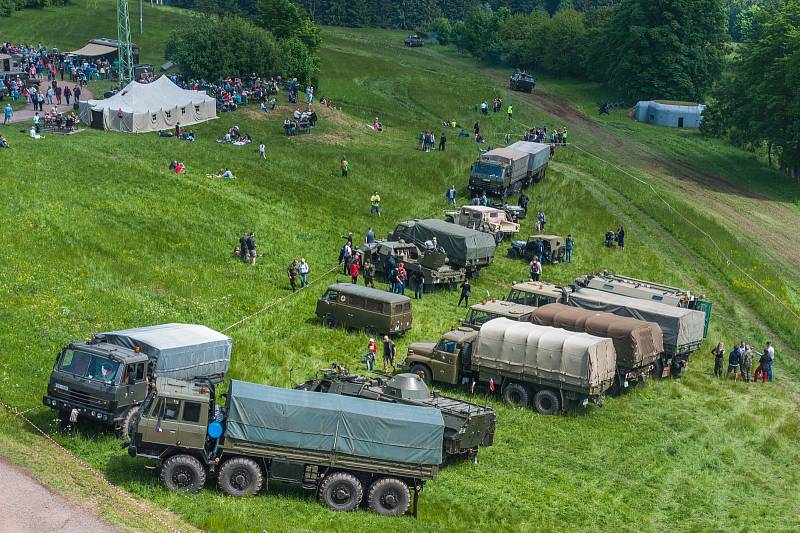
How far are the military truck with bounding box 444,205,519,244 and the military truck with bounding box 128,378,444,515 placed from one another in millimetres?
33349

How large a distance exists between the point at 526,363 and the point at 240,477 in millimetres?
14925

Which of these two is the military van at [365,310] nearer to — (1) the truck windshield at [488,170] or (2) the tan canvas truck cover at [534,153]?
(1) the truck windshield at [488,170]

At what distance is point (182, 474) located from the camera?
2784cm

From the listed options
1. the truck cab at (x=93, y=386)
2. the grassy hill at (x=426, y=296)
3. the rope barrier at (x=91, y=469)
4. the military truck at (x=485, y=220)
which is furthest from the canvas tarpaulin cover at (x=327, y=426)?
the military truck at (x=485, y=220)

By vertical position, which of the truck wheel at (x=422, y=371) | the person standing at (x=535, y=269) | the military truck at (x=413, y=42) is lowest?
the person standing at (x=535, y=269)

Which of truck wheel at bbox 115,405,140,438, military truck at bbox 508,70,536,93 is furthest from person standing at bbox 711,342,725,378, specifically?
military truck at bbox 508,70,536,93

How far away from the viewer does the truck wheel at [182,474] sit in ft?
91.0

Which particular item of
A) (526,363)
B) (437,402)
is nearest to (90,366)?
(437,402)

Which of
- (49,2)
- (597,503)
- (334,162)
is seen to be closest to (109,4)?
(49,2)

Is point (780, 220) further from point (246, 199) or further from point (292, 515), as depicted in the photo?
point (292, 515)

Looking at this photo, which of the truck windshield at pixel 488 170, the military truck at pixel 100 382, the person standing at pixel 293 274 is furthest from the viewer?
the truck windshield at pixel 488 170

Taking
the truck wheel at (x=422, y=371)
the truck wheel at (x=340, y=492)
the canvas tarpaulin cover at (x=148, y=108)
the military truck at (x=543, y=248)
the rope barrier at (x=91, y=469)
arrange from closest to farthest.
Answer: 1. the rope barrier at (x=91, y=469)
2. the truck wheel at (x=340, y=492)
3. the truck wheel at (x=422, y=371)
4. the military truck at (x=543, y=248)
5. the canvas tarpaulin cover at (x=148, y=108)

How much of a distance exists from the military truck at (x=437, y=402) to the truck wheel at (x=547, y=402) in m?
5.53

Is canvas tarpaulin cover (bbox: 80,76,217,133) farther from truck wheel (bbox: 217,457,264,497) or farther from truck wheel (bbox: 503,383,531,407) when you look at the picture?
truck wheel (bbox: 217,457,264,497)
